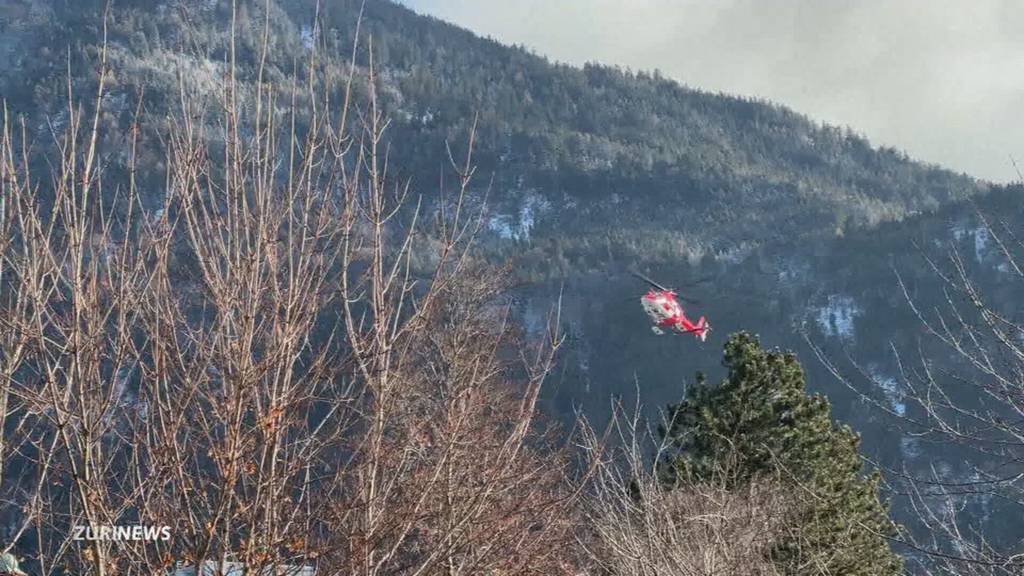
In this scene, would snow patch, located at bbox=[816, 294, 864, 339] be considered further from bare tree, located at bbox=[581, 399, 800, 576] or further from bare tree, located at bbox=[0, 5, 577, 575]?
bare tree, located at bbox=[0, 5, 577, 575]

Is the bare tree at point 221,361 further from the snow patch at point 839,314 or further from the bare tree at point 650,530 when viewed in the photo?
the snow patch at point 839,314

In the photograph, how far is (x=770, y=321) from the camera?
135250 millimetres

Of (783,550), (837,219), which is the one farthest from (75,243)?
(837,219)

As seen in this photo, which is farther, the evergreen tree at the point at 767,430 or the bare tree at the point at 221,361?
the evergreen tree at the point at 767,430

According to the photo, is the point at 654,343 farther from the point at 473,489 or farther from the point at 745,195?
the point at 473,489

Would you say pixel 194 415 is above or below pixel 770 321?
above

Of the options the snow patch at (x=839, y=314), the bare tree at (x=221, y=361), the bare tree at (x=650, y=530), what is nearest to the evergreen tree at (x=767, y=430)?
the bare tree at (x=650, y=530)

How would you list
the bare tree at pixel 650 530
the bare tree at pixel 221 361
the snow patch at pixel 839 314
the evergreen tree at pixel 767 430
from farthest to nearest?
1. the snow patch at pixel 839 314
2. the evergreen tree at pixel 767 430
3. the bare tree at pixel 650 530
4. the bare tree at pixel 221 361

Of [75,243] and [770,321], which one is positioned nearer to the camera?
[75,243]

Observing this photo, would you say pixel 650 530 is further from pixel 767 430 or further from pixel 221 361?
pixel 767 430

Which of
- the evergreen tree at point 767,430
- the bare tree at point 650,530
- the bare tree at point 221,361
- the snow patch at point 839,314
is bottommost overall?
the snow patch at point 839,314

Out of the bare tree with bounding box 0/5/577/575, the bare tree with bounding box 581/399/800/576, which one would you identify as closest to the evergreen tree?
the bare tree with bounding box 581/399/800/576

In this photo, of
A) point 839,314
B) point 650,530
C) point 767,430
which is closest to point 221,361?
point 650,530

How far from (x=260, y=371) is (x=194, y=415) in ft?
2.26
